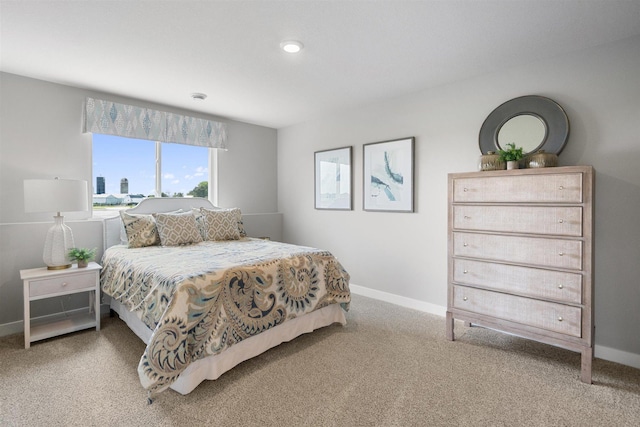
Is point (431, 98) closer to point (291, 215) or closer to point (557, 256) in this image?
point (557, 256)

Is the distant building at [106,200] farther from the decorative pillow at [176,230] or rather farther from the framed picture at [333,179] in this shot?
the framed picture at [333,179]

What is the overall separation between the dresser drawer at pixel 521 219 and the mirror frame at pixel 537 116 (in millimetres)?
634

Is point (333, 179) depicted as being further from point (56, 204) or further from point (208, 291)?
point (56, 204)

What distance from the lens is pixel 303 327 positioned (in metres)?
2.69

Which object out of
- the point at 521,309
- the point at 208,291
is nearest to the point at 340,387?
the point at 208,291

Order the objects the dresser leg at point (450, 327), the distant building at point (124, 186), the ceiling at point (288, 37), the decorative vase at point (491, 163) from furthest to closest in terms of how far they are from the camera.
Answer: the distant building at point (124, 186) < the dresser leg at point (450, 327) < the decorative vase at point (491, 163) < the ceiling at point (288, 37)

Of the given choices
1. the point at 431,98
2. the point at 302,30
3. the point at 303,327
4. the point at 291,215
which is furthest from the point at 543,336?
the point at 291,215

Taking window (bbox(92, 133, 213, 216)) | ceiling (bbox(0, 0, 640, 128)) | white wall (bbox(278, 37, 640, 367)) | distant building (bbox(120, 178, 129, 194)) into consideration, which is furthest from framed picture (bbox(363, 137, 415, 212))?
distant building (bbox(120, 178, 129, 194))

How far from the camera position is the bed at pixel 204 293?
74.9 inches

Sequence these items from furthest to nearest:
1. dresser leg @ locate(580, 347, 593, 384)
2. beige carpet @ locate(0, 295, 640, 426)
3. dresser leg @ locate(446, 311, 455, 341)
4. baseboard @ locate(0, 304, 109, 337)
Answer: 1. baseboard @ locate(0, 304, 109, 337)
2. dresser leg @ locate(446, 311, 455, 341)
3. dresser leg @ locate(580, 347, 593, 384)
4. beige carpet @ locate(0, 295, 640, 426)

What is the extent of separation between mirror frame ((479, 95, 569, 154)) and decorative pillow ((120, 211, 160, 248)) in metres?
3.33

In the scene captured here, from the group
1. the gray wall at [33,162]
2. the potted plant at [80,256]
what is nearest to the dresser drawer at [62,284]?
the potted plant at [80,256]

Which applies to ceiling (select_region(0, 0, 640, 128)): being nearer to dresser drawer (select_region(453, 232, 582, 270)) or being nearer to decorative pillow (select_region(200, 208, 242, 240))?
decorative pillow (select_region(200, 208, 242, 240))

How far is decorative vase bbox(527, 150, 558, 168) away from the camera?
2.36m
